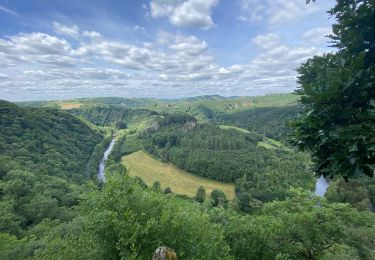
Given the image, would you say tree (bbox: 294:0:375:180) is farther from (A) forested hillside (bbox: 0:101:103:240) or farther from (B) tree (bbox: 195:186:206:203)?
(B) tree (bbox: 195:186:206:203)

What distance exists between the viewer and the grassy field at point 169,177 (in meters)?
107

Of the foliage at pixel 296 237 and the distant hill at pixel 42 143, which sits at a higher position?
the foliage at pixel 296 237

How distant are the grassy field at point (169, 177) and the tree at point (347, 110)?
92.9m

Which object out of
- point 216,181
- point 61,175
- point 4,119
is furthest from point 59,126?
point 216,181

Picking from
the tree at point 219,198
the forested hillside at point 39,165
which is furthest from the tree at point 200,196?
the forested hillside at point 39,165

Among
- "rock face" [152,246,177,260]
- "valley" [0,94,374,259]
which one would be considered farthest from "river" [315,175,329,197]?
"rock face" [152,246,177,260]

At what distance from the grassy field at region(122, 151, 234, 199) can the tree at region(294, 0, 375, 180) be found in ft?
305

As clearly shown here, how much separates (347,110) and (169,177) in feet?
384

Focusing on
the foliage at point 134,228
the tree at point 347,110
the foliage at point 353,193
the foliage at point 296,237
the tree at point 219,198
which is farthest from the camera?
the tree at point 219,198

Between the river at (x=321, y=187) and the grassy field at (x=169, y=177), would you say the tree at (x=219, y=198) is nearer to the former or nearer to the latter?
the grassy field at (x=169, y=177)

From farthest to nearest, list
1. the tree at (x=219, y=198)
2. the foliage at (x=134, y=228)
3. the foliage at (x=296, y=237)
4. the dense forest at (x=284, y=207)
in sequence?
the tree at (x=219, y=198)
the foliage at (x=296, y=237)
the foliage at (x=134, y=228)
the dense forest at (x=284, y=207)

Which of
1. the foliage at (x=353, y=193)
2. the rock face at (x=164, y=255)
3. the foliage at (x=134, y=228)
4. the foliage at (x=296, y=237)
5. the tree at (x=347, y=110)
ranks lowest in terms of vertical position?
the foliage at (x=353, y=193)

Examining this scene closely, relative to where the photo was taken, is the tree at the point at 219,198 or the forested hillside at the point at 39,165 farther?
the tree at the point at 219,198

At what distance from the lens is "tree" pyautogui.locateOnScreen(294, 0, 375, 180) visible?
24.2 ft
